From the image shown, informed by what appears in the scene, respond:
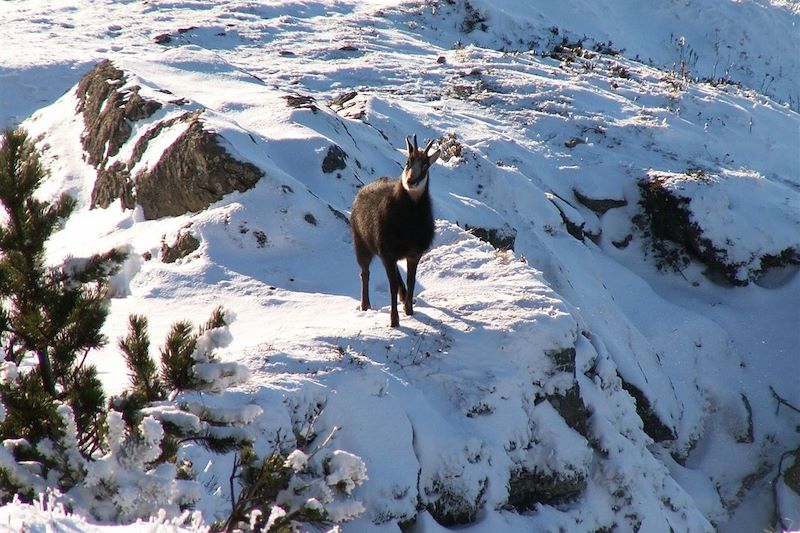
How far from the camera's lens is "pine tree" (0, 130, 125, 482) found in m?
3.54

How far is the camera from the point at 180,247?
32.8 feet

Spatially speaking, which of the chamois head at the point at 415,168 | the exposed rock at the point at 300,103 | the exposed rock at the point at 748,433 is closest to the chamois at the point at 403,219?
the chamois head at the point at 415,168

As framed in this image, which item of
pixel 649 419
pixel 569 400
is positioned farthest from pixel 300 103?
pixel 649 419

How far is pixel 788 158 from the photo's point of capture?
20.4 m

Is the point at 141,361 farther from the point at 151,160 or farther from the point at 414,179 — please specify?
the point at 151,160

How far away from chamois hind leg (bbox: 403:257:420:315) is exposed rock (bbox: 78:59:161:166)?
7.18 metres

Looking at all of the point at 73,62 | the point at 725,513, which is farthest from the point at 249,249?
the point at 73,62

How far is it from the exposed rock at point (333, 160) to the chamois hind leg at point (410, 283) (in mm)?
4588

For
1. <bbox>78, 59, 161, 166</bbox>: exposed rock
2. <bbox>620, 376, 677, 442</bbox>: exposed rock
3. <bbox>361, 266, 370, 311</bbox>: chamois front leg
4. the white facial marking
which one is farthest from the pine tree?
<bbox>78, 59, 161, 166</bbox>: exposed rock

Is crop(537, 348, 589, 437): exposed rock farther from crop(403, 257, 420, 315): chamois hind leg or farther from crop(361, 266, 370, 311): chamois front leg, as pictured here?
crop(361, 266, 370, 311): chamois front leg

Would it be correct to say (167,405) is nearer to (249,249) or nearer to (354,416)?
(354,416)

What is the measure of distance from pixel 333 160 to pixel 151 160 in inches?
119

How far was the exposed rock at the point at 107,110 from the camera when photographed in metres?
12.6

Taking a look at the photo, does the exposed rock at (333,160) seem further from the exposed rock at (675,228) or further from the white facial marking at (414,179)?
the exposed rock at (675,228)
